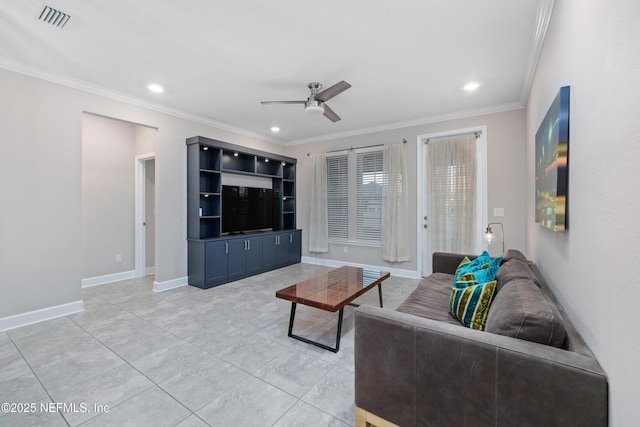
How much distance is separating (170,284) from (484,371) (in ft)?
13.6

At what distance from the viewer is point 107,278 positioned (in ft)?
14.5

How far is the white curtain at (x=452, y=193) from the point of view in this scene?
162 inches

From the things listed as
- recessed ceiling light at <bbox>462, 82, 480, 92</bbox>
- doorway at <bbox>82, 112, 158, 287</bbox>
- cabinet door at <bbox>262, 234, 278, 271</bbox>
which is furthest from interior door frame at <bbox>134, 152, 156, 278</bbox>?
recessed ceiling light at <bbox>462, 82, 480, 92</bbox>

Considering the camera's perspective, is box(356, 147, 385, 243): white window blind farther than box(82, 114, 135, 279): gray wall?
Yes

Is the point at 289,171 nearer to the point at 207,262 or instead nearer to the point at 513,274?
the point at 207,262

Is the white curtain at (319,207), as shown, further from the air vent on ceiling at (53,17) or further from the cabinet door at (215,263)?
the air vent on ceiling at (53,17)

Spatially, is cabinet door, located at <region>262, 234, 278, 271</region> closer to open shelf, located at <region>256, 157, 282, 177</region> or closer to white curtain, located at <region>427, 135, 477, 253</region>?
open shelf, located at <region>256, 157, 282, 177</region>

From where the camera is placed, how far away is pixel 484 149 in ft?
13.2

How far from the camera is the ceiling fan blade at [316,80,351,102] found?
2645 mm

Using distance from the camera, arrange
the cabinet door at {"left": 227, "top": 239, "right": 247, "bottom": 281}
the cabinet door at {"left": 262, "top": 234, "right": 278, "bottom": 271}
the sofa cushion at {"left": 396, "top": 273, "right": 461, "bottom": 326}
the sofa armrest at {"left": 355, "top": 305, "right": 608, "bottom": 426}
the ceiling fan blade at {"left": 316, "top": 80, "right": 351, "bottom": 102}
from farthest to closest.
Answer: the cabinet door at {"left": 262, "top": 234, "right": 278, "bottom": 271} < the cabinet door at {"left": 227, "top": 239, "right": 247, "bottom": 281} < the ceiling fan blade at {"left": 316, "top": 80, "right": 351, "bottom": 102} < the sofa cushion at {"left": 396, "top": 273, "right": 461, "bottom": 326} < the sofa armrest at {"left": 355, "top": 305, "right": 608, "bottom": 426}

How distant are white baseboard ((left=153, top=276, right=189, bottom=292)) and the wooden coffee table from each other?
2.40 meters

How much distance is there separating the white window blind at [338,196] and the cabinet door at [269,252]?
1199 mm

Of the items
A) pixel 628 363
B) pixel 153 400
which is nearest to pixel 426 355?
pixel 628 363

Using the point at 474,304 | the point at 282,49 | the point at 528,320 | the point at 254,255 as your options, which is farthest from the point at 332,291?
the point at 254,255
